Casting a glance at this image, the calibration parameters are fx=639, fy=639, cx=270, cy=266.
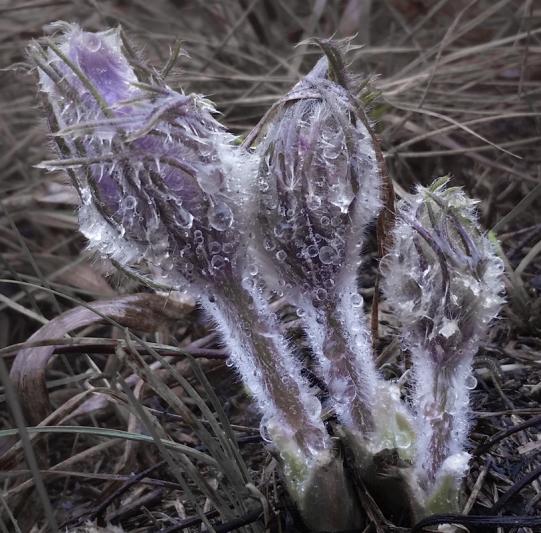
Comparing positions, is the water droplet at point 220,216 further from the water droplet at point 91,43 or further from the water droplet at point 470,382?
the water droplet at point 470,382

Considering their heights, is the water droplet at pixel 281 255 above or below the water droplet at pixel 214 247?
below

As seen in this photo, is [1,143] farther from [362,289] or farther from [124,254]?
[124,254]

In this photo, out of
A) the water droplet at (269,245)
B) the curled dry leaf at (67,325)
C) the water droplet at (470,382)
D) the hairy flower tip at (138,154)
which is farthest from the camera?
the curled dry leaf at (67,325)

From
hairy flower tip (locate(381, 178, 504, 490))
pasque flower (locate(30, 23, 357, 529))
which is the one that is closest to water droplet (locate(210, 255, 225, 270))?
pasque flower (locate(30, 23, 357, 529))

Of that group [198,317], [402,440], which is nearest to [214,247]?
[402,440]

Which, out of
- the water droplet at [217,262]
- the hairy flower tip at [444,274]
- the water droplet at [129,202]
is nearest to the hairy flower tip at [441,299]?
the hairy flower tip at [444,274]
